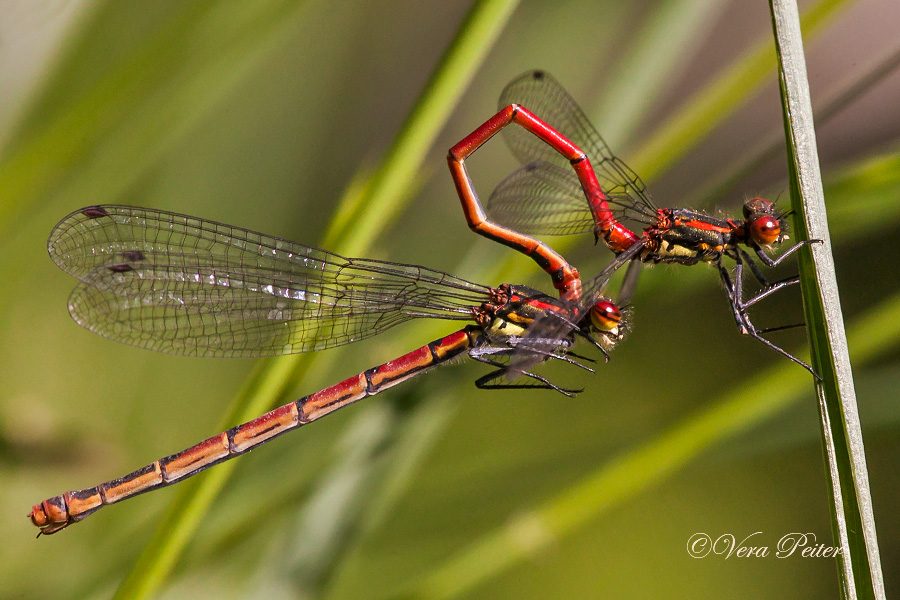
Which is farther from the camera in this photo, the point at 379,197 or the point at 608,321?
the point at 608,321

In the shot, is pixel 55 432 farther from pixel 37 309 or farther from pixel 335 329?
pixel 335 329

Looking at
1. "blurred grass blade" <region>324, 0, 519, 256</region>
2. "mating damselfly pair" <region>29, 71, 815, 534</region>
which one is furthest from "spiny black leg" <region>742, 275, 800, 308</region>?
"blurred grass blade" <region>324, 0, 519, 256</region>

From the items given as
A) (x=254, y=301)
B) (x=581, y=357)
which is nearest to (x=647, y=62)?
(x=581, y=357)

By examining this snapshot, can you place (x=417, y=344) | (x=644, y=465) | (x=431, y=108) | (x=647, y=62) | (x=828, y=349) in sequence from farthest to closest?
(x=417, y=344) → (x=647, y=62) → (x=644, y=465) → (x=431, y=108) → (x=828, y=349)

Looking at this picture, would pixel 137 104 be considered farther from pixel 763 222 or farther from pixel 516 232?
pixel 763 222

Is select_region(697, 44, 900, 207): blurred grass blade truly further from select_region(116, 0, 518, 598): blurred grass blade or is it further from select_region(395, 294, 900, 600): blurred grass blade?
select_region(116, 0, 518, 598): blurred grass blade

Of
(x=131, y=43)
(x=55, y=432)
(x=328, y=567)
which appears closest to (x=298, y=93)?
(x=131, y=43)

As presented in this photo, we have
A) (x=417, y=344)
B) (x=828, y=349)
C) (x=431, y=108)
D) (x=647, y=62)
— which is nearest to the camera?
(x=828, y=349)
